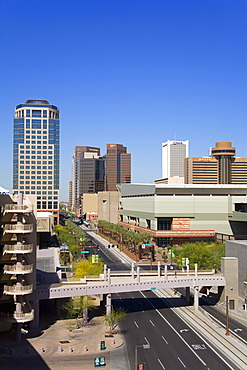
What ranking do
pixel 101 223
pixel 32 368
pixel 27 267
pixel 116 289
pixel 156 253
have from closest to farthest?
pixel 32 368 < pixel 27 267 < pixel 116 289 < pixel 156 253 < pixel 101 223

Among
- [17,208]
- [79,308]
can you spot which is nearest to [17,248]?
[17,208]

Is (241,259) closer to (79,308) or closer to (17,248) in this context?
(79,308)

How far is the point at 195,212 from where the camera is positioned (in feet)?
455

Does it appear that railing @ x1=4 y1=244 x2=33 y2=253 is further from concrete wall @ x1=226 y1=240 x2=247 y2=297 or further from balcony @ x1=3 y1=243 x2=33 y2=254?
concrete wall @ x1=226 y1=240 x2=247 y2=297

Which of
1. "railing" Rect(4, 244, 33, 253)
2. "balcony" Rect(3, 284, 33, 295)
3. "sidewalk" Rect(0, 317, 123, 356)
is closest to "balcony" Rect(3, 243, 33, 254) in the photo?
"railing" Rect(4, 244, 33, 253)

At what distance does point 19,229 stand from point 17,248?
8.19 feet

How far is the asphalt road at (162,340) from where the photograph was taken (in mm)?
45500

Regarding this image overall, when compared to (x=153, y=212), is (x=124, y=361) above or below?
below

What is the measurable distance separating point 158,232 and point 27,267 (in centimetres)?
8730

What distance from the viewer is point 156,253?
132000 millimetres

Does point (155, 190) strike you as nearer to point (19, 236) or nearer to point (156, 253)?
point (156, 253)

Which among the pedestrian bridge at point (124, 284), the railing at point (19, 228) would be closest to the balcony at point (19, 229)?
the railing at point (19, 228)

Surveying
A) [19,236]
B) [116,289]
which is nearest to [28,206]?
[19,236]

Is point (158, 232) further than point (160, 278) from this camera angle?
Yes
